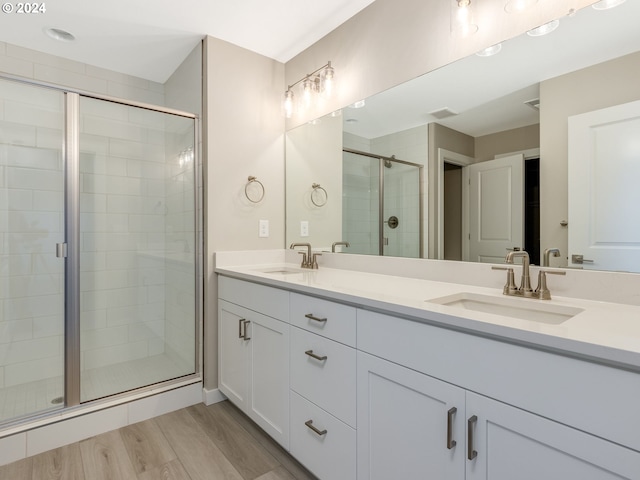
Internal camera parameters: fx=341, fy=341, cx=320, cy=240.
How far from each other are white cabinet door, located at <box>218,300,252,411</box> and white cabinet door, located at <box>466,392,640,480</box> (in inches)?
47.6

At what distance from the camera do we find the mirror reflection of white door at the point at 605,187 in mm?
1074

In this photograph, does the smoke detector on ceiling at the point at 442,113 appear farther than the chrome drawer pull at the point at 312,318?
Yes

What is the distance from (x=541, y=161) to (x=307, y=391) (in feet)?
4.15

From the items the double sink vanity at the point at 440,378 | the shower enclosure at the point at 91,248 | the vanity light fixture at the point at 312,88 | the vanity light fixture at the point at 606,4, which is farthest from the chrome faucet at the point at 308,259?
the vanity light fixture at the point at 606,4

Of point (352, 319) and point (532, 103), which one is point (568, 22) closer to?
point (532, 103)

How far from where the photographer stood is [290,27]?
2062 millimetres

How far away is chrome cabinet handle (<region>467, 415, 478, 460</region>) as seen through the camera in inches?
33.8

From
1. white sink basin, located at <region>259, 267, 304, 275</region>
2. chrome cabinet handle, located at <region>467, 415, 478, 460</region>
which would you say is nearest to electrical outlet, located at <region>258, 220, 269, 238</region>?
white sink basin, located at <region>259, 267, 304, 275</region>

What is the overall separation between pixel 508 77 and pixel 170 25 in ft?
6.20

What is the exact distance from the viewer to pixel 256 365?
1725 mm

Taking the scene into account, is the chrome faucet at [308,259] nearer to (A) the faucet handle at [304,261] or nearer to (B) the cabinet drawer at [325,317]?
(A) the faucet handle at [304,261]

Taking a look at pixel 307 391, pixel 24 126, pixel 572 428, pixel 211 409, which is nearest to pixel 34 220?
pixel 24 126

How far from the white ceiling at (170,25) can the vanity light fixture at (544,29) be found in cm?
93

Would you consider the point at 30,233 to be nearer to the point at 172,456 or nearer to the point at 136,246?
the point at 136,246
